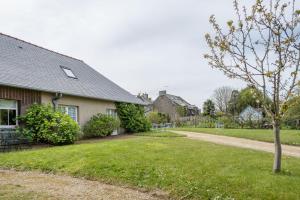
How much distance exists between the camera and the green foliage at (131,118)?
890 inches

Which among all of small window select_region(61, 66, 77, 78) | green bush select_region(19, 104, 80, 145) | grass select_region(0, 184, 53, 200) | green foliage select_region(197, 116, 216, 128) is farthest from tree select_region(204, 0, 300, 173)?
green foliage select_region(197, 116, 216, 128)

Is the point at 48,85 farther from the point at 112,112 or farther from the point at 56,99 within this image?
the point at 112,112

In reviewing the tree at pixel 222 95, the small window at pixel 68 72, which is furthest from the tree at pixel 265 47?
the tree at pixel 222 95

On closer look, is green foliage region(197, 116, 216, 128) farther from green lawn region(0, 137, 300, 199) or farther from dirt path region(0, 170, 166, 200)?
dirt path region(0, 170, 166, 200)

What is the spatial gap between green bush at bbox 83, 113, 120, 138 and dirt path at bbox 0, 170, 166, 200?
10937 millimetres

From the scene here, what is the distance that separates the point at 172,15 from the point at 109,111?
10.6 meters

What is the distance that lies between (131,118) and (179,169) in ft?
50.3

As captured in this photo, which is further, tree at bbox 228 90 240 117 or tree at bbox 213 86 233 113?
tree at bbox 213 86 233 113

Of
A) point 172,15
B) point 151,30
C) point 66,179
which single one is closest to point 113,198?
point 66,179

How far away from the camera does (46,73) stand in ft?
58.6

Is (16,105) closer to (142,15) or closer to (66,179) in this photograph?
(142,15)

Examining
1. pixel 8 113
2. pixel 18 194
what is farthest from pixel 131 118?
pixel 18 194

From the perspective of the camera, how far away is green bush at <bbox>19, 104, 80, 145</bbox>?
1434 centimetres

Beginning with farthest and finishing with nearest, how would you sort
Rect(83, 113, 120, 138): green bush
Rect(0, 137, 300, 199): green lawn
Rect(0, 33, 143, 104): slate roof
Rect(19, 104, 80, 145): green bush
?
1. Rect(83, 113, 120, 138): green bush
2. Rect(0, 33, 143, 104): slate roof
3. Rect(19, 104, 80, 145): green bush
4. Rect(0, 137, 300, 199): green lawn
